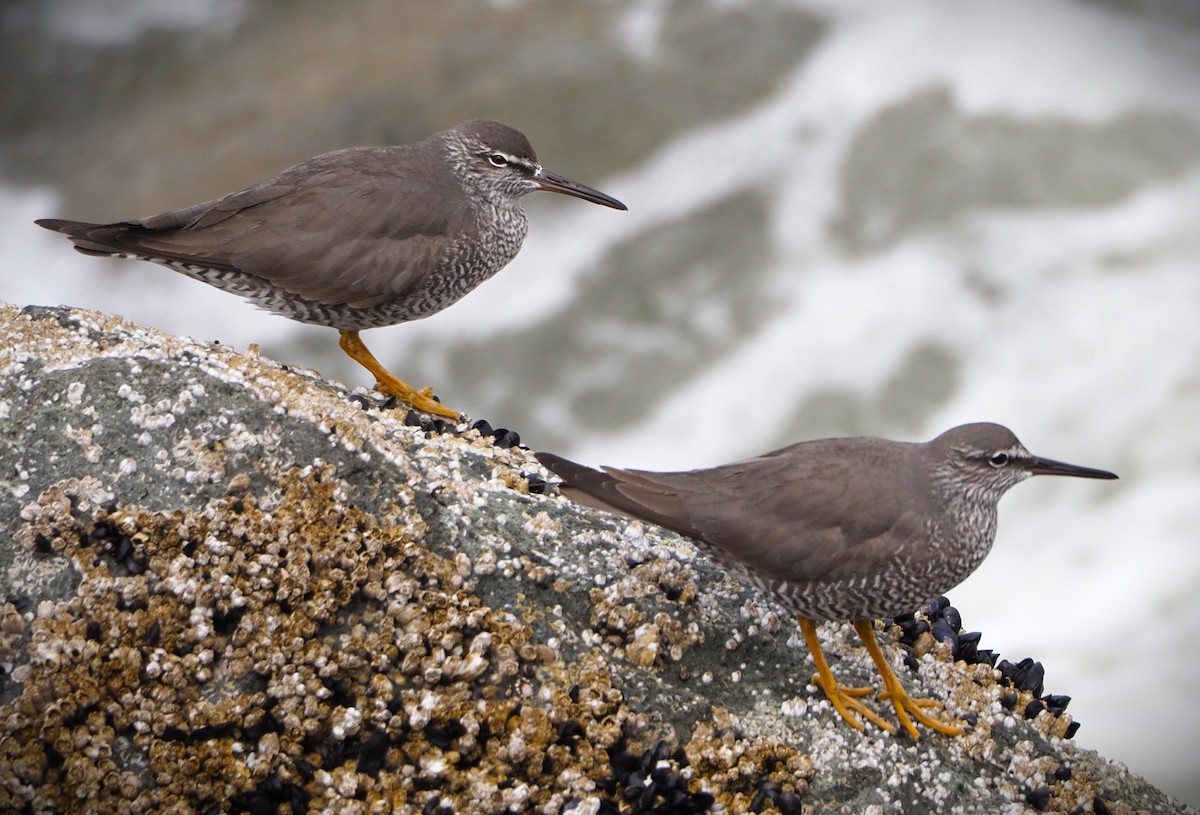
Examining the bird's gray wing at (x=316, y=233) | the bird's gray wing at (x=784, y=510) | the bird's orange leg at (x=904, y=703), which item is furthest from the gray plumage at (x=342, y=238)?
the bird's orange leg at (x=904, y=703)

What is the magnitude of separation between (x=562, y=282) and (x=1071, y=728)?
974 cm

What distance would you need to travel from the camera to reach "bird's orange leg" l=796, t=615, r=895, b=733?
5598 mm

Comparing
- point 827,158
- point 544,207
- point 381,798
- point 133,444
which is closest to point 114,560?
point 133,444

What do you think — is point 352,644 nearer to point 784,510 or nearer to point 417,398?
point 784,510

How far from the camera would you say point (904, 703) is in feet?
18.8

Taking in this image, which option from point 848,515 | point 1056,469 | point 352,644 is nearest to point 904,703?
point 848,515

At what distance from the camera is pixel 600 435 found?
47.1ft

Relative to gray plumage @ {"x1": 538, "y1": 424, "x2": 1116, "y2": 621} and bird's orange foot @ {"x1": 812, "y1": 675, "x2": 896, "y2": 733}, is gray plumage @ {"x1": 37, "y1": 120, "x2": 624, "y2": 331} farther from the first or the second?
bird's orange foot @ {"x1": 812, "y1": 675, "x2": 896, "y2": 733}

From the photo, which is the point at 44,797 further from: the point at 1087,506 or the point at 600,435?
the point at 1087,506

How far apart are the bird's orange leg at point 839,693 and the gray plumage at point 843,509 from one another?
96 mm

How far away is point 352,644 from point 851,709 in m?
2.10

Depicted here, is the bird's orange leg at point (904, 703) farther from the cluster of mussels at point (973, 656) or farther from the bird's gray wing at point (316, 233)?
the bird's gray wing at point (316, 233)

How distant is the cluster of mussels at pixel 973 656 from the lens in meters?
6.35

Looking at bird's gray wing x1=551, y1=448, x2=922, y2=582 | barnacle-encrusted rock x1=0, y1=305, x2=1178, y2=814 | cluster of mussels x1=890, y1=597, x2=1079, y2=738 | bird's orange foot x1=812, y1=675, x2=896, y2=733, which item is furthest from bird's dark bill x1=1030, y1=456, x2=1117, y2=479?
bird's orange foot x1=812, y1=675, x2=896, y2=733
